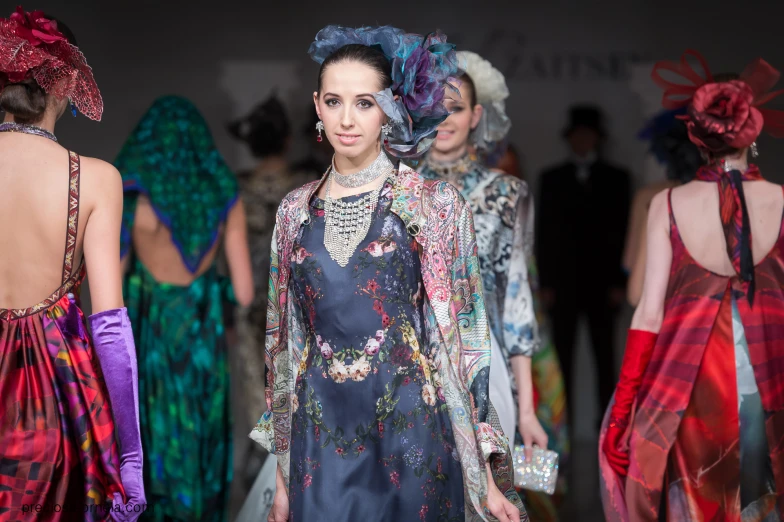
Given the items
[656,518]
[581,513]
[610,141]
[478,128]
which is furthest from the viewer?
[610,141]

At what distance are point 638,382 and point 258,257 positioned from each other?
249 centimetres

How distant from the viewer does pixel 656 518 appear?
129 inches

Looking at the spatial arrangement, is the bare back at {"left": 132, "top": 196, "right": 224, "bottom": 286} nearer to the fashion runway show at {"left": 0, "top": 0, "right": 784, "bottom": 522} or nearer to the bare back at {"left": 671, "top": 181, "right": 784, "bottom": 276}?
the fashion runway show at {"left": 0, "top": 0, "right": 784, "bottom": 522}

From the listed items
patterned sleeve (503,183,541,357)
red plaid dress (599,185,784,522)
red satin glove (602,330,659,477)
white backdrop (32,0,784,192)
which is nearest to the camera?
red plaid dress (599,185,784,522)

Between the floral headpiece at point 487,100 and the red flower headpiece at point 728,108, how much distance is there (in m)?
0.70

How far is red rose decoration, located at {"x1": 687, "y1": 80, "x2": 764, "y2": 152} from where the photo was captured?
3.32 m

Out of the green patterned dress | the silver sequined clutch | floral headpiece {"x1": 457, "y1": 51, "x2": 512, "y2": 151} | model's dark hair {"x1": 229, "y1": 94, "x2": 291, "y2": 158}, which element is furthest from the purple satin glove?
model's dark hair {"x1": 229, "y1": 94, "x2": 291, "y2": 158}

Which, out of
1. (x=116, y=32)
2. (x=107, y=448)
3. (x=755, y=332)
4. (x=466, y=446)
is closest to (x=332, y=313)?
(x=466, y=446)

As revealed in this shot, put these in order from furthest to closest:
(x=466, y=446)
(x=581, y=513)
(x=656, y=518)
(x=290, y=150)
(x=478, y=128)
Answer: (x=290, y=150), (x=581, y=513), (x=478, y=128), (x=656, y=518), (x=466, y=446)

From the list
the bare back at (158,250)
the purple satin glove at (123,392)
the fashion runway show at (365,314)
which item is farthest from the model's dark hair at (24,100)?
the bare back at (158,250)

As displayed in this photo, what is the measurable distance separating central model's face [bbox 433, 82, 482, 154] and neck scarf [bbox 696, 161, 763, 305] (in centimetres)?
92

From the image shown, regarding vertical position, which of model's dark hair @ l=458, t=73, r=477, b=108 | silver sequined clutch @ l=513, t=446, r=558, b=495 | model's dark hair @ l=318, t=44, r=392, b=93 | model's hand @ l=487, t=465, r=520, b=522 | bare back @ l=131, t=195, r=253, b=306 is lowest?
silver sequined clutch @ l=513, t=446, r=558, b=495

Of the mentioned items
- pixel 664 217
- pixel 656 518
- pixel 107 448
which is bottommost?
pixel 656 518

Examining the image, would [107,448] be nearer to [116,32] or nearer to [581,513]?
[581,513]
